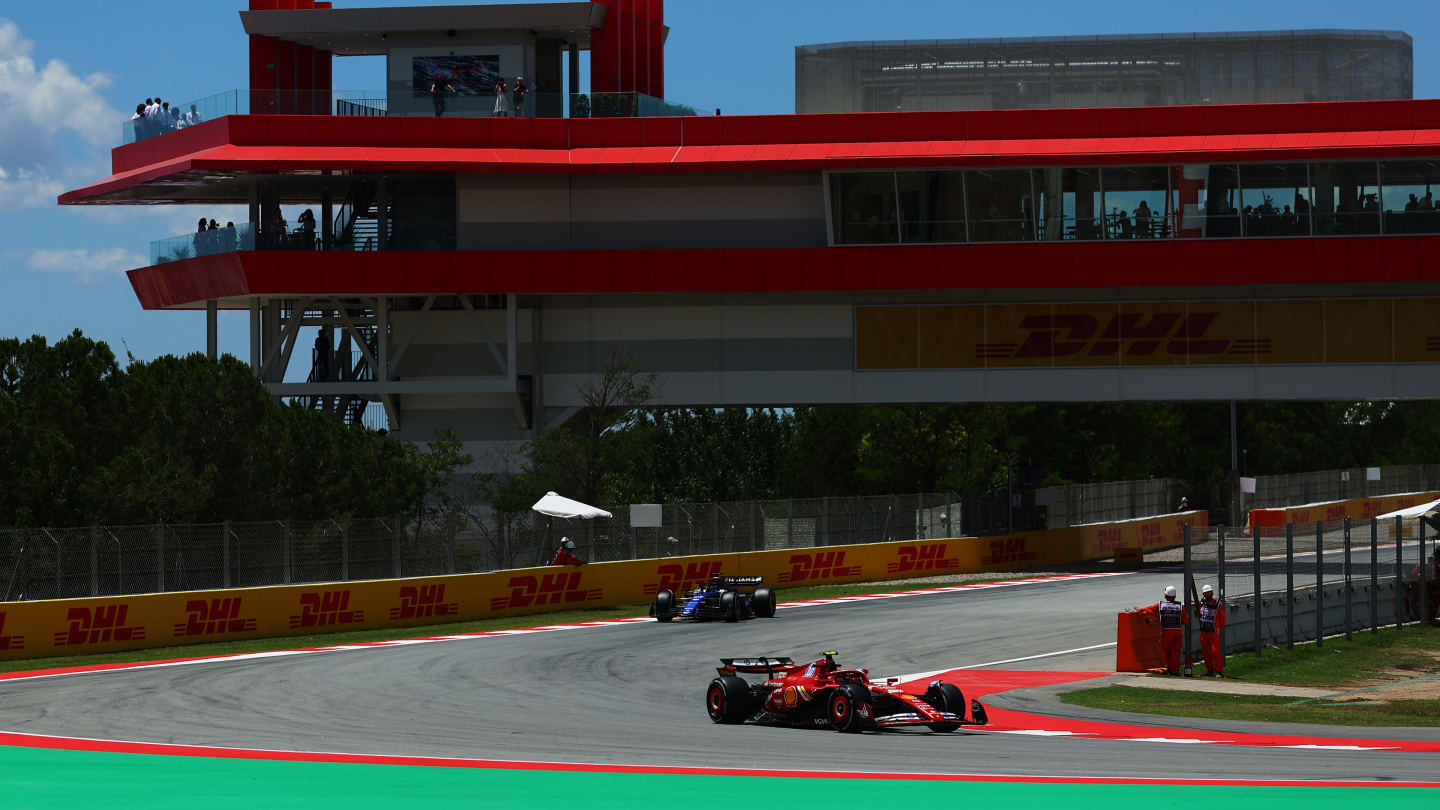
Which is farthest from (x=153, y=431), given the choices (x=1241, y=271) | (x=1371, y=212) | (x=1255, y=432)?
(x=1255, y=432)

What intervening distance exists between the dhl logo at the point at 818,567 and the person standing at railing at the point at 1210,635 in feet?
61.7

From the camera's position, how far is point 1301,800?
14.8 metres

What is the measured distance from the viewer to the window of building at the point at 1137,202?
50719 millimetres

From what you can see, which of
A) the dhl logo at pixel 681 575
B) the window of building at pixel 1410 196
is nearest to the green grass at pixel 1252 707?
the dhl logo at pixel 681 575

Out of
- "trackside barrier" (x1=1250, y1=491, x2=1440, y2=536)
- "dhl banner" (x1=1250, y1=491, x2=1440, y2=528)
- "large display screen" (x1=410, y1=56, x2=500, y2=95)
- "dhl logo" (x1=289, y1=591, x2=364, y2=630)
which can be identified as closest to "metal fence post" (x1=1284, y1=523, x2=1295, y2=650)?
"dhl logo" (x1=289, y1=591, x2=364, y2=630)

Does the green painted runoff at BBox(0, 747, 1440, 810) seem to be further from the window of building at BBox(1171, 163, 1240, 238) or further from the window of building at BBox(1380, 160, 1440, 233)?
the window of building at BBox(1380, 160, 1440, 233)

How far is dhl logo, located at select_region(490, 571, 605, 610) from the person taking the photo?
38656 millimetres

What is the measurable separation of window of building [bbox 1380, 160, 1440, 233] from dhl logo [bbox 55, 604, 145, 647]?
36.6 meters

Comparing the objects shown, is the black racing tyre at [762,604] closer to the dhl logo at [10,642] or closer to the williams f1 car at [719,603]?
the williams f1 car at [719,603]

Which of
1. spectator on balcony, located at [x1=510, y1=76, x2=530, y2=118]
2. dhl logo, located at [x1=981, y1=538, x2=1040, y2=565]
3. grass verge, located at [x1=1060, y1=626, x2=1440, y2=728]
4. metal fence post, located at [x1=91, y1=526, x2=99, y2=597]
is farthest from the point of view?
spectator on balcony, located at [x1=510, y1=76, x2=530, y2=118]

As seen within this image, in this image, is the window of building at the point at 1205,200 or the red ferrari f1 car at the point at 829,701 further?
the window of building at the point at 1205,200

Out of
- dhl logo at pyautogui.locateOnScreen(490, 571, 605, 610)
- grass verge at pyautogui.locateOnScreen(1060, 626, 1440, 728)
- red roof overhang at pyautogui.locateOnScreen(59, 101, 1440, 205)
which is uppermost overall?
red roof overhang at pyautogui.locateOnScreen(59, 101, 1440, 205)

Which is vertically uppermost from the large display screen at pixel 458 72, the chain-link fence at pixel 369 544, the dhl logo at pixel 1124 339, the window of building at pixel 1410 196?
the large display screen at pixel 458 72

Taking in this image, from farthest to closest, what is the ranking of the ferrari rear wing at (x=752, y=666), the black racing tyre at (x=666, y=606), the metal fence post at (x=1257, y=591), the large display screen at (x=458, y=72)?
the large display screen at (x=458, y=72), the black racing tyre at (x=666, y=606), the metal fence post at (x=1257, y=591), the ferrari rear wing at (x=752, y=666)
